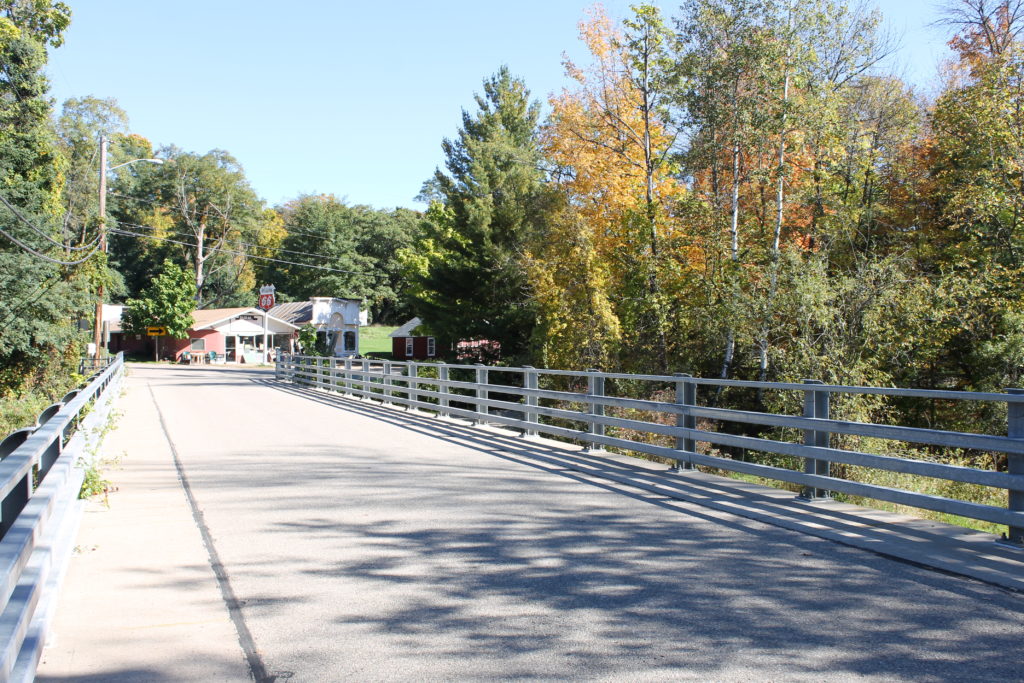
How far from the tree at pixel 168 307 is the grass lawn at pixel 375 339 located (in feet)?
49.3

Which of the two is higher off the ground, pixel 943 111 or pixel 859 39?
pixel 859 39

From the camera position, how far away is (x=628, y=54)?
28141 mm

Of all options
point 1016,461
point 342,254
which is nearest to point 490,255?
point 1016,461

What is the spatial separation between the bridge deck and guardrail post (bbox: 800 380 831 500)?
1.09 m

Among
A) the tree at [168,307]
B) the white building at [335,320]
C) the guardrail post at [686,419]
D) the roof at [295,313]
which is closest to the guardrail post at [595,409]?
the guardrail post at [686,419]

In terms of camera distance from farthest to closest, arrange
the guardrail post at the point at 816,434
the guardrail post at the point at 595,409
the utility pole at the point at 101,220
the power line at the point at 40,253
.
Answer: the utility pole at the point at 101,220 < the power line at the point at 40,253 < the guardrail post at the point at 595,409 < the guardrail post at the point at 816,434

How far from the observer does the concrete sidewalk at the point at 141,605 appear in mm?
4090

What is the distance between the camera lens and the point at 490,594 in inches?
202

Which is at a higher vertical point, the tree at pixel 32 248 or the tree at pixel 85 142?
the tree at pixel 85 142

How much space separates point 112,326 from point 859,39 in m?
68.9

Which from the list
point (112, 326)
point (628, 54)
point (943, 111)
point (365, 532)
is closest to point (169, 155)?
point (112, 326)

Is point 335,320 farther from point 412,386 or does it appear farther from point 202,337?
point 412,386

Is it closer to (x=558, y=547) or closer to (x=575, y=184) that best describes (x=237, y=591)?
(x=558, y=547)

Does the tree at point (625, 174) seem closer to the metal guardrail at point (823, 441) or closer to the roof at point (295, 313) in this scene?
the metal guardrail at point (823, 441)
